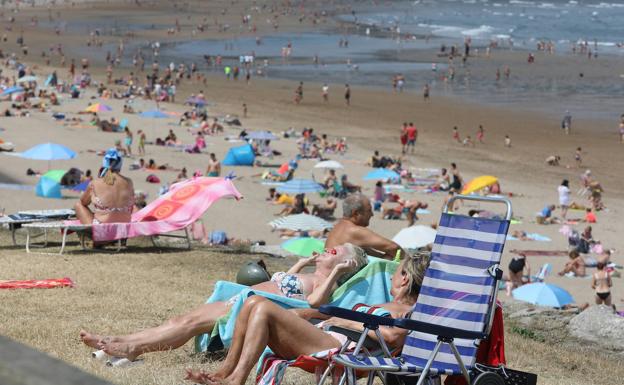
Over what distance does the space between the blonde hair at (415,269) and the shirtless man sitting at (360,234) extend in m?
1.91

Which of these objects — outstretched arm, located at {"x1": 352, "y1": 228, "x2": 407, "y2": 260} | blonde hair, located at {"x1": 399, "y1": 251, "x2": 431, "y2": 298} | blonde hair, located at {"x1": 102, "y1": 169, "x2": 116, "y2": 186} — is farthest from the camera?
blonde hair, located at {"x1": 102, "y1": 169, "x2": 116, "y2": 186}

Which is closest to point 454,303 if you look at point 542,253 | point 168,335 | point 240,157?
point 168,335

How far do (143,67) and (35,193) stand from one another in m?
33.6

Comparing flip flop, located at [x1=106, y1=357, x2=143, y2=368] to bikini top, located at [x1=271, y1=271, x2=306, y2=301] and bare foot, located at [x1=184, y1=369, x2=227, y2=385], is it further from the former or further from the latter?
bikini top, located at [x1=271, y1=271, x2=306, y2=301]

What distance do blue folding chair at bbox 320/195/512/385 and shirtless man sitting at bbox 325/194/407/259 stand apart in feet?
6.88

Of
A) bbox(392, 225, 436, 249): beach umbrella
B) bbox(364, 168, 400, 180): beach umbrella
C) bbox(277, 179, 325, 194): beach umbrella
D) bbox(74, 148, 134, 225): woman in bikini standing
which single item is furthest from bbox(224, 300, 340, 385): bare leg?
bbox(364, 168, 400, 180): beach umbrella

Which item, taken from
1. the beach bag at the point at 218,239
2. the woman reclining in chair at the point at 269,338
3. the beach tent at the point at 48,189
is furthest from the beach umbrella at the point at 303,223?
the woman reclining in chair at the point at 269,338

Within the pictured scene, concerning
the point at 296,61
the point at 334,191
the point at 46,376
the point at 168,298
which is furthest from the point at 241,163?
the point at 296,61

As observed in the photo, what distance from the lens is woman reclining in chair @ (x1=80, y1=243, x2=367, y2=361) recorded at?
195 inches

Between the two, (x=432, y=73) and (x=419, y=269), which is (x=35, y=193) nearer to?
(x=419, y=269)

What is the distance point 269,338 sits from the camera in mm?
4387

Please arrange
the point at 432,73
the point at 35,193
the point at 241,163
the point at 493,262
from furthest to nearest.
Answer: the point at 432,73 → the point at 241,163 → the point at 35,193 → the point at 493,262

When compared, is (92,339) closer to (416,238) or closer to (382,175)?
(416,238)

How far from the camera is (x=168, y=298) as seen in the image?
7.09 meters
